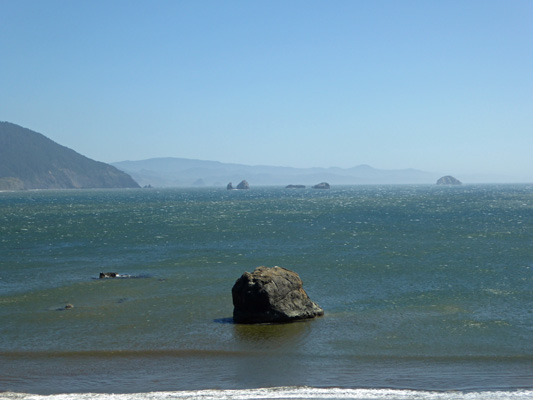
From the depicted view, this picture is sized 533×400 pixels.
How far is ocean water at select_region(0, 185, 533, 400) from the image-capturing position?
19.7 m

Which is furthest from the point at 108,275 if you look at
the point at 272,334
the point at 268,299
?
the point at 272,334

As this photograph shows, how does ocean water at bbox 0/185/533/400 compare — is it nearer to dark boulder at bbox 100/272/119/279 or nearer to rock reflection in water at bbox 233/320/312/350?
rock reflection in water at bbox 233/320/312/350

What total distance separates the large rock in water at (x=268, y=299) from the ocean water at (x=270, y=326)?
706 mm

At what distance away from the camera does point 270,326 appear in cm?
2769

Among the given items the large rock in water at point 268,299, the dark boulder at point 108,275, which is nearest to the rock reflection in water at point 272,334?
the large rock in water at point 268,299

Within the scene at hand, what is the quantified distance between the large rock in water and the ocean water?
27.8 inches

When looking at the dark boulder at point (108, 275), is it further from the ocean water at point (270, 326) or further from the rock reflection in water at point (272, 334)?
the rock reflection in water at point (272, 334)

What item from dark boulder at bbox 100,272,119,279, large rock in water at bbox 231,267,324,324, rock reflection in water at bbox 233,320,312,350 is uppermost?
large rock in water at bbox 231,267,324,324

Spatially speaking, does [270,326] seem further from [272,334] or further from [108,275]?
[108,275]

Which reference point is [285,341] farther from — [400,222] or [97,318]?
[400,222]

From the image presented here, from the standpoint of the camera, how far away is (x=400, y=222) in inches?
3423

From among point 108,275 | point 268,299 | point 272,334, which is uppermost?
point 268,299

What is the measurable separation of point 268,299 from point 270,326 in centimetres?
131

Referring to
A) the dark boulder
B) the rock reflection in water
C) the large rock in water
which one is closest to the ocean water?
the rock reflection in water
